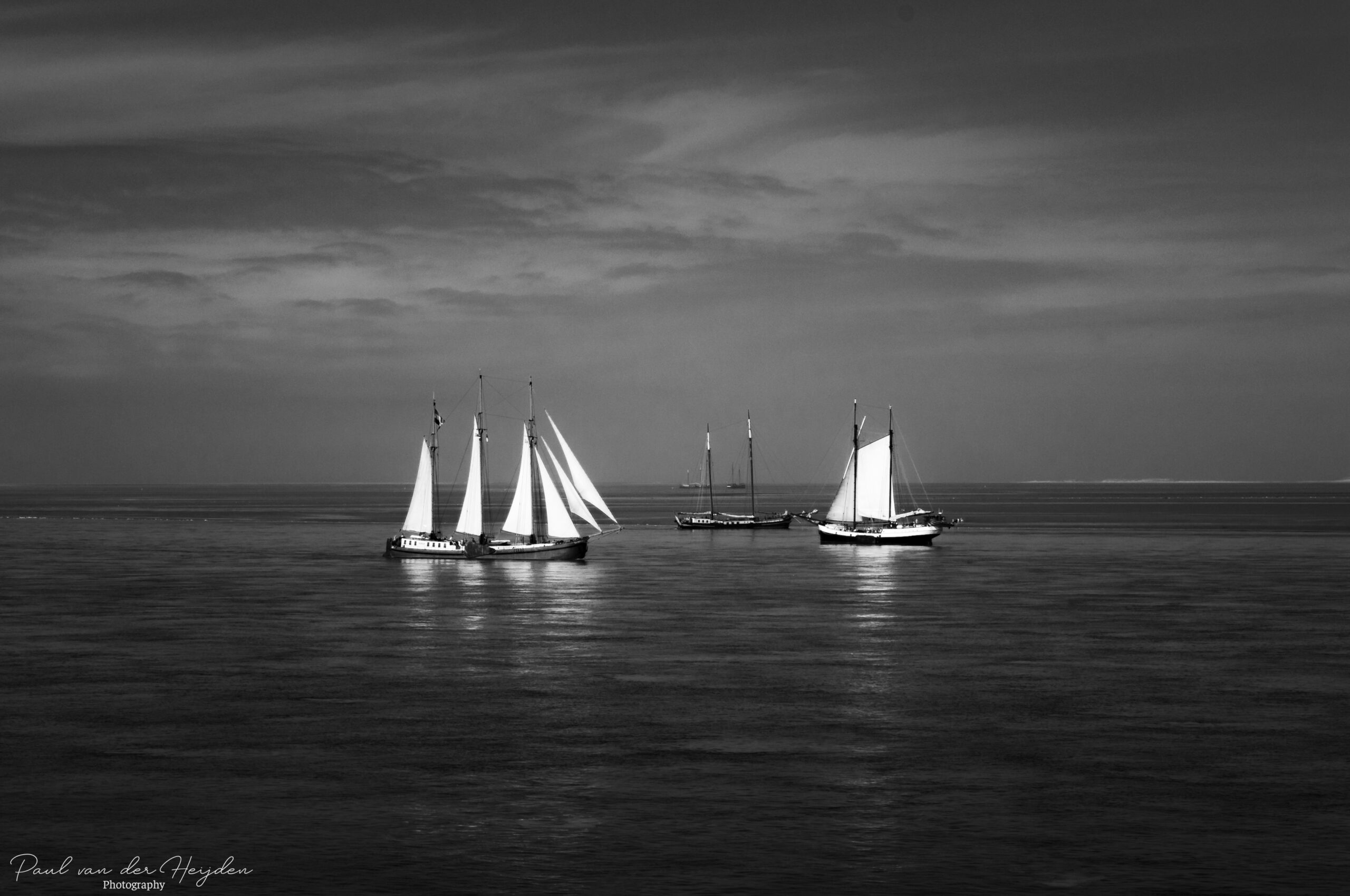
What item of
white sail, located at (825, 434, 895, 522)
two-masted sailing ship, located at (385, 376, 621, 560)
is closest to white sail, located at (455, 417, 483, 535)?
two-masted sailing ship, located at (385, 376, 621, 560)

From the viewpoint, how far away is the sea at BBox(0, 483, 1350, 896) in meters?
28.2

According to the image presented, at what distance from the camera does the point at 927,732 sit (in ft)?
138

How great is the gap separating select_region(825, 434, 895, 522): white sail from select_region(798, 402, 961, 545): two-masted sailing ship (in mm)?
57

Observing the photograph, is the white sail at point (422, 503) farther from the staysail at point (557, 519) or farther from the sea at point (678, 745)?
the sea at point (678, 745)

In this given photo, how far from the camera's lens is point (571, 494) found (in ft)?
419

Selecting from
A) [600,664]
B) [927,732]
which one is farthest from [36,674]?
[927,732]

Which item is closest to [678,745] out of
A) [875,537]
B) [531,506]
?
[531,506]

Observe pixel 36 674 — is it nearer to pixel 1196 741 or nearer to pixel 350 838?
pixel 350 838

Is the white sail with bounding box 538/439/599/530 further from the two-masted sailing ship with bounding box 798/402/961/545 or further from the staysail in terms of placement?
the two-masted sailing ship with bounding box 798/402/961/545

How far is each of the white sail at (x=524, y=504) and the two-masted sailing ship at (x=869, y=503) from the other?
43.0 meters

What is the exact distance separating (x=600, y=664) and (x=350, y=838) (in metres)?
27.3

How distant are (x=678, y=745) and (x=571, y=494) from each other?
88.4 meters

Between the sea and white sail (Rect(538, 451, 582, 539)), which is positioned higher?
white sail (Rect(538, 451, 582, 539))

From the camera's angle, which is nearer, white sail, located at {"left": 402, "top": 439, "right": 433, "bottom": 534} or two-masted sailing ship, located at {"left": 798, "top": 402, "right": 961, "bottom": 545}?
white sail, located at {"left": 402, "top": 439, "right": 433, "bottom": 534}
